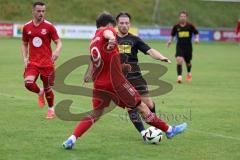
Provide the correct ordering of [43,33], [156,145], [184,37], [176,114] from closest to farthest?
[156,145] → [43,33] → [176,114] → [184,37]

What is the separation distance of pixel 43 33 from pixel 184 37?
978 cm

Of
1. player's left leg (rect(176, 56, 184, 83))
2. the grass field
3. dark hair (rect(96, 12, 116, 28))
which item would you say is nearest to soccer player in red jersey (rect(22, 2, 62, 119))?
the grass field

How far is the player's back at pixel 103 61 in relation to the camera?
8422 millimetres

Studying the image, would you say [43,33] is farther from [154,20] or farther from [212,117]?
[154,20]

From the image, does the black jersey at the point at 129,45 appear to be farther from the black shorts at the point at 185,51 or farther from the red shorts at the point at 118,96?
the black shorts at the point at 185,51

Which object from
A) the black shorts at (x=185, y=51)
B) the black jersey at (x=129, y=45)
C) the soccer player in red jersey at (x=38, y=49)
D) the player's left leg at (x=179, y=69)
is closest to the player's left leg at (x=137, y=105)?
the black jersey at (x=129, y=45)

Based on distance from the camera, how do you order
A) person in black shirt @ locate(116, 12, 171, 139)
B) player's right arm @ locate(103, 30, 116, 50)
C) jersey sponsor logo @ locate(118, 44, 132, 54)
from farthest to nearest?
jersey sponsor logo @ locate(118, 44, 132, 54) → person in black shirt @ locate(116, 12, 171, 139) → player's right arm @ locate(103, 30, 116, 50)

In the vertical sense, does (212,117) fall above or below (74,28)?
above

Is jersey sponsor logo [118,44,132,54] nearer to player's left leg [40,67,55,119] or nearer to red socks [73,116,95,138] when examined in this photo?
red socks [73,116,95,138]

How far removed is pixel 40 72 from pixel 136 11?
44313mm

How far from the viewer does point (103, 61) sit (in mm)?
8516

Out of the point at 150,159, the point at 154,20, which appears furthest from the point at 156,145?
the point at 154,20

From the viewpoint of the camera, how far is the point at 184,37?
2052 centimetres

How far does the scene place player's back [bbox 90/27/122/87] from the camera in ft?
27.6
